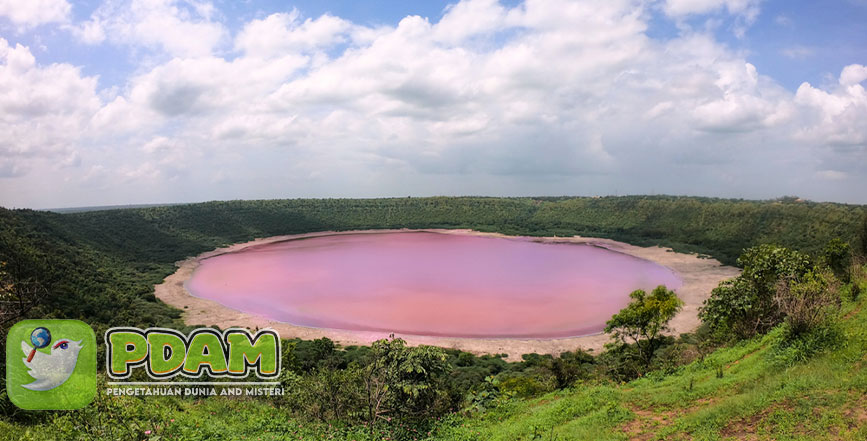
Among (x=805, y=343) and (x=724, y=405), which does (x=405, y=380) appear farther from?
(x=805, y=343)

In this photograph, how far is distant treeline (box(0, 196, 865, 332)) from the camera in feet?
100.0

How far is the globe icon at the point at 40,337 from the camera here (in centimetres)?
823

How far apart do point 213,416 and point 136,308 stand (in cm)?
Answer: 2746

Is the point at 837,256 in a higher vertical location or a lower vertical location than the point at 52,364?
higher

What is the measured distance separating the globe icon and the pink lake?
2353cm

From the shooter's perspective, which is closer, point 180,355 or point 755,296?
point 180,355

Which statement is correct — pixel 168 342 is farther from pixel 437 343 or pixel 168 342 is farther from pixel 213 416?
pixel 437 343

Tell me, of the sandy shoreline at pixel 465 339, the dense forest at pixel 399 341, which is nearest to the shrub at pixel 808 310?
the dense forest at pixel 399 341

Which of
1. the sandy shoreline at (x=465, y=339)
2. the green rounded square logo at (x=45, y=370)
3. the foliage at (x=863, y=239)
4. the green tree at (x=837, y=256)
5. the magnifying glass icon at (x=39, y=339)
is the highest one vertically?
the foliage at (x=863, y=239)

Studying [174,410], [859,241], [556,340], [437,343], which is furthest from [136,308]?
[859,241]

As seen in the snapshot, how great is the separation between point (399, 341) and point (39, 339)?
8844 mm

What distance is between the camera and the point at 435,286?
150 ft

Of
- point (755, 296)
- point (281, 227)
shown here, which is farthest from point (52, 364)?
point (281, 227)

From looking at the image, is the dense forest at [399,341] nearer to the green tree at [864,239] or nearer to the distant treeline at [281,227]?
the green tree at [864,239]
